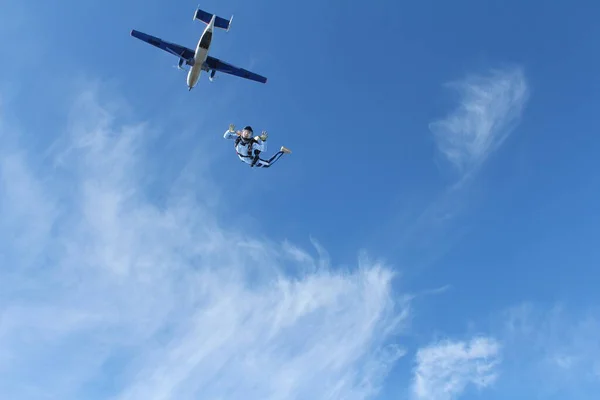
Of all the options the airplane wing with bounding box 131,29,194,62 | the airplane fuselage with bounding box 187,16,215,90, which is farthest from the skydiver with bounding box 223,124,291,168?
the airplane wing with bounding box 131,29,194,62

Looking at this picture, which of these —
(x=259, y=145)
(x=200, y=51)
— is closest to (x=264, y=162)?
(x=259, y=145)

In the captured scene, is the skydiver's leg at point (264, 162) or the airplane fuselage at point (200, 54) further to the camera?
the airplane fuselage at point (200, 54)

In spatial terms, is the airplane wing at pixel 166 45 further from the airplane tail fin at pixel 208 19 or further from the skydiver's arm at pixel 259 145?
the skydiver's arm at pixel 259 145

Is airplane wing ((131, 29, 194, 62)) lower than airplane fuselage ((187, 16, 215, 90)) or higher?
higher

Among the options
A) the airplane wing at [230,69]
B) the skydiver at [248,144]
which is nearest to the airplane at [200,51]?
the airplane wing at [230,69]

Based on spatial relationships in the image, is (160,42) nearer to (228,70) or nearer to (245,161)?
(228,70)

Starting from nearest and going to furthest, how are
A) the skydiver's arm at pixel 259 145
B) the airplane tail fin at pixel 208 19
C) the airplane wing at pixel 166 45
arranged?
the skydiver's arm at pixel 259 145, the airplane tail fin at pixel 208 19, the airplane wing at pixel 166 45

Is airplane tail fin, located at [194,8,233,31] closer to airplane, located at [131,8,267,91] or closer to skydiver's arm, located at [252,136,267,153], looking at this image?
airplane, located at [131,8,267,91]

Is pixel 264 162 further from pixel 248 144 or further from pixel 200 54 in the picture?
pixel 200 54
